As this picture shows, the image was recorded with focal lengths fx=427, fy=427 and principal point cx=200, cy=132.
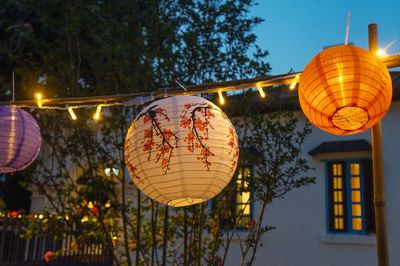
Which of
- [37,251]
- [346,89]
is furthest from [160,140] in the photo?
[37,251]

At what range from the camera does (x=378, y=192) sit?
139 inches

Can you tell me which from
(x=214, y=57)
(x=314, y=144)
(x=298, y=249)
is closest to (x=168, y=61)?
(x=214, y=57)

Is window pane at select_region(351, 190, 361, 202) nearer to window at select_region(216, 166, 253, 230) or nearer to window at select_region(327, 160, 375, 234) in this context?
window at select_region(327, 160, 375, 234)

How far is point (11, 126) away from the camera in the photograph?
3.86 m

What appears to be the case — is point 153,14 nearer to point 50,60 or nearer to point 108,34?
point 108,34

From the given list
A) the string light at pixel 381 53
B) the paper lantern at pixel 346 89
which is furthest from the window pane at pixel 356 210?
the paper lantern at pixel 346 89

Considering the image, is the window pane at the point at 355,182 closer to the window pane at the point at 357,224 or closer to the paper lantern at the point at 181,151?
the window pane at the point at 357,224

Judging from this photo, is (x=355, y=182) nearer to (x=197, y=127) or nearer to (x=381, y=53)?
(x=381, y=53)

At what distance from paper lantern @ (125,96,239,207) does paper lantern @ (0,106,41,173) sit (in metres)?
1.41

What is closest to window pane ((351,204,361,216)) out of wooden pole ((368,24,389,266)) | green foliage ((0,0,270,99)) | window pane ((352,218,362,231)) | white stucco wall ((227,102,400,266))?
window pane ((352,218,362,231))

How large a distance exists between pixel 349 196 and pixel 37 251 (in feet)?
21.8

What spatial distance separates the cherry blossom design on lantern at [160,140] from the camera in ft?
9.14

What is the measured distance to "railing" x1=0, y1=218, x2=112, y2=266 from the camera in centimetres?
817

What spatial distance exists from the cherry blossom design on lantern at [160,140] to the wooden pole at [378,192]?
1745 mm
